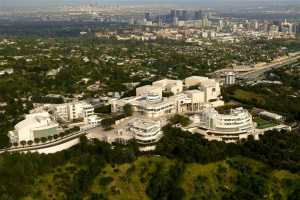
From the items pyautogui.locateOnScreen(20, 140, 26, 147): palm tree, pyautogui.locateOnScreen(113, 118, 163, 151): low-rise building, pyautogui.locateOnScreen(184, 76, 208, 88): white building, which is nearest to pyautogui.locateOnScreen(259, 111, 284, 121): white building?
pyautogui.locateOnScreen(113, 118, 163, 151): low-rise building

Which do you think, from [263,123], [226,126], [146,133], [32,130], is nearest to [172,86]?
[263,123]

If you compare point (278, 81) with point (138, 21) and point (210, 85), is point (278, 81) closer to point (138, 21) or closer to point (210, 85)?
point (210, 85)

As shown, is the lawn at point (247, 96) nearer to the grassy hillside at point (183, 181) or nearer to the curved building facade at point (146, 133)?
the curved building facade at point (146, 133)

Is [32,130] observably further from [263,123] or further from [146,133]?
[263,123]

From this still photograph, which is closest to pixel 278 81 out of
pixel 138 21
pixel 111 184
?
pixel 111 184

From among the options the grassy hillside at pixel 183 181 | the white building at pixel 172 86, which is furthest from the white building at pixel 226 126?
the white building at pixel 172 86

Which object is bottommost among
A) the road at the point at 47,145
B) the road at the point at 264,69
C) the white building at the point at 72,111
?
the road at the point at 264,69
